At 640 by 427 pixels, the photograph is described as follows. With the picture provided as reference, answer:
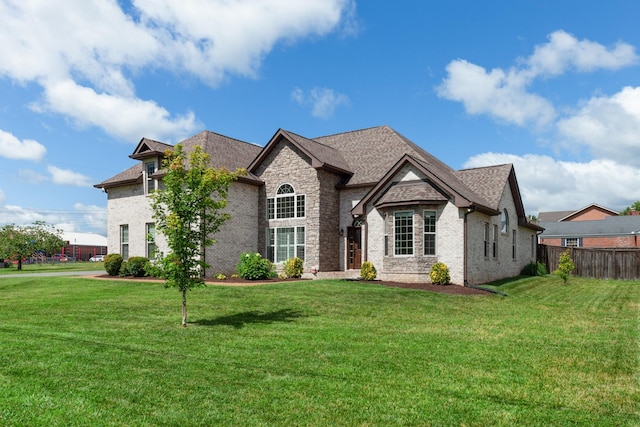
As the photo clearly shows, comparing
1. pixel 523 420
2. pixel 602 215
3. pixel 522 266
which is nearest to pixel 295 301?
pixel 523 420

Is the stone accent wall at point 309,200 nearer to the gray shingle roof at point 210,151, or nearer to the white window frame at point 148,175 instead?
the gray shingle roof at point 210,151

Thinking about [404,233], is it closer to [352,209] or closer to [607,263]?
[352,209]

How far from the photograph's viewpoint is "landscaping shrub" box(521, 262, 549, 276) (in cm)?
3161

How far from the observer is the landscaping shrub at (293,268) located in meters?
24.7

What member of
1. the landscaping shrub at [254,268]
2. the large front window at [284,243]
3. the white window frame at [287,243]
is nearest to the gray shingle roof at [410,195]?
the white window frame at [287,243]

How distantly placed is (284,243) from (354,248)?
394 centimetres

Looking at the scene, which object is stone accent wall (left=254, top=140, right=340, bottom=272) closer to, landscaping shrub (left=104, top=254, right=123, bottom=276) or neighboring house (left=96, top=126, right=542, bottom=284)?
neighboring house (left=96, top=126, right=542, bottom=284)

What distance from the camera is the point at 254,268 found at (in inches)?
933

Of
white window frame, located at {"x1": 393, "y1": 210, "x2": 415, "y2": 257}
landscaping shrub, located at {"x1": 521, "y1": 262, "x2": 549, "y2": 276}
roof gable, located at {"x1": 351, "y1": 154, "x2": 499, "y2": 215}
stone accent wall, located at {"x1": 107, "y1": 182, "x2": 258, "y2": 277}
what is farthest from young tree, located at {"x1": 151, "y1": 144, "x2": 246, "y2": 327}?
landscaping shrub, located at {"x1": 521, "y1": 262, "x2": 549, "y2": 276}

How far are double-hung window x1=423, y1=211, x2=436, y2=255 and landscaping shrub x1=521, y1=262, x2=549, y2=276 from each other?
42.1 ft

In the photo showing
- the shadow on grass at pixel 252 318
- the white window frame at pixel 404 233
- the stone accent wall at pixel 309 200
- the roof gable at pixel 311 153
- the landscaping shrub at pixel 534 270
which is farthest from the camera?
the landscaping shrub at pixel 534 270

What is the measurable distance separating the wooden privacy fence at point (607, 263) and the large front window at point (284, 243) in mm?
19935

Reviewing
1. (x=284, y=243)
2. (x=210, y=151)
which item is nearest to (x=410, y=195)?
(x=284, y=243)

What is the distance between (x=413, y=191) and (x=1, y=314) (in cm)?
1655
